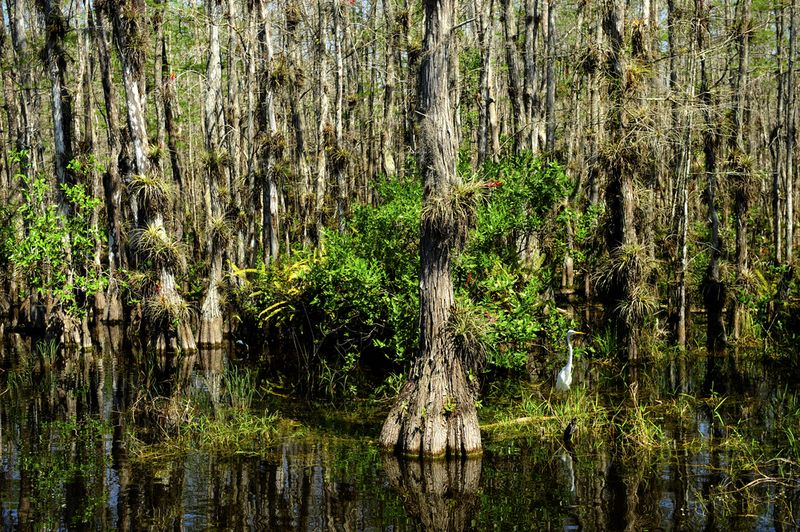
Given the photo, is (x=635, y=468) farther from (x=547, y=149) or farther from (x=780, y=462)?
(x=547, y=149)

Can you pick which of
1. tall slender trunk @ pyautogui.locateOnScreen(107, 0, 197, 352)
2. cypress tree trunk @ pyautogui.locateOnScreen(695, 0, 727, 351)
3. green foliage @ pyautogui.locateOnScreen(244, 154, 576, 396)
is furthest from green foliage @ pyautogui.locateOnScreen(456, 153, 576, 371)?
tall slender trunk @ pyautogui.locateOnScreen(107, 0, 197, 352)

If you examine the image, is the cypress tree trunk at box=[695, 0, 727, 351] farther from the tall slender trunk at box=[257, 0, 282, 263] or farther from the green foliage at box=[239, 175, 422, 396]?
the tall slender trunk at box=[257, 0, 282, 263]

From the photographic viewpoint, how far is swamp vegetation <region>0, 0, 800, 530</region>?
929cm

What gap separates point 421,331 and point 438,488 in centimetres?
213

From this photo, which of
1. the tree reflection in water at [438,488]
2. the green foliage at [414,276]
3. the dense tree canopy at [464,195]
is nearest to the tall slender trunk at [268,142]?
the dense tree canopy at [464,195]

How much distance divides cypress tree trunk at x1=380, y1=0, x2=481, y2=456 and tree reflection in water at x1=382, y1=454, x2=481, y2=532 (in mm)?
252

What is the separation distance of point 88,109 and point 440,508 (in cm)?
1872

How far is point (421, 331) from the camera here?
420 inches

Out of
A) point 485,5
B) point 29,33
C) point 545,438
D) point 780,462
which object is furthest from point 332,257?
point 29,33

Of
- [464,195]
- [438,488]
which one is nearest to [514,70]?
[464,195]

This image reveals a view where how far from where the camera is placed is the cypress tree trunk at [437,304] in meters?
10.3

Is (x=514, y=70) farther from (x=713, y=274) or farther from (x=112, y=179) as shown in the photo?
(x=112, y=179)

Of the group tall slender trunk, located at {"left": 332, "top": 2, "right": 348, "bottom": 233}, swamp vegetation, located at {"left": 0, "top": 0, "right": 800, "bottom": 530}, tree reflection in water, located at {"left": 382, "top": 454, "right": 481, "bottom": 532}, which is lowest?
tree reflection in water, located at {"left": 382, "top": 454, "right": 481, "bottom": 532}

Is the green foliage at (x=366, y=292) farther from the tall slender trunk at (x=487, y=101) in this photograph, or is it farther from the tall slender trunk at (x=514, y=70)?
the tall slender trunk at (x=514, y=70)
